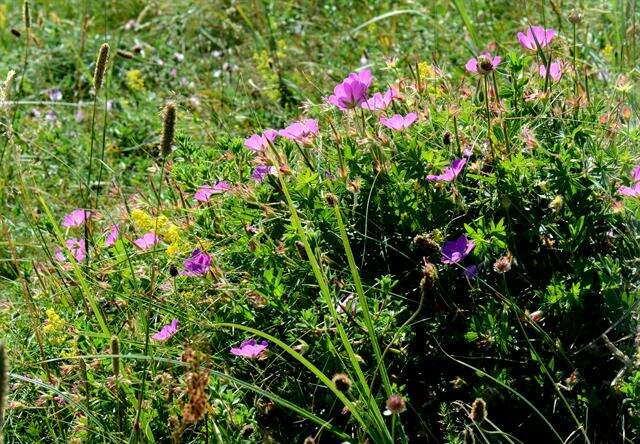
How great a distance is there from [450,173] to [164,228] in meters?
0.70

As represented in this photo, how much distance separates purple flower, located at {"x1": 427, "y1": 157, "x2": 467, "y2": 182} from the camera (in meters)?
1.90

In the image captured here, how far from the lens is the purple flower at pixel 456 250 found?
73.1 inches

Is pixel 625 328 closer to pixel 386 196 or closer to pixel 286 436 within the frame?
A: pixel 386 196

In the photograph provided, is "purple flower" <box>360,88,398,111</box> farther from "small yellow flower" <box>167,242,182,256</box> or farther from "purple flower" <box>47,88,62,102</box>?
"purple flower" <box>47,88,62,102</box>

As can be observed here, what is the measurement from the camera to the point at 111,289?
2.16 meters

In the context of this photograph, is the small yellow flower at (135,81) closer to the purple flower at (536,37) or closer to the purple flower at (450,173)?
the purple flower at (536,37)

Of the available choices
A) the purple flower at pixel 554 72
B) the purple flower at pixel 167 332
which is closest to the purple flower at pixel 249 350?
the purple flower at pixel 167 332

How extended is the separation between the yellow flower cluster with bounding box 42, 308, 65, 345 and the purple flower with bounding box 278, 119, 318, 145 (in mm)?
633

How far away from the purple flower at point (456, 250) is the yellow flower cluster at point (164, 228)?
0.58 m

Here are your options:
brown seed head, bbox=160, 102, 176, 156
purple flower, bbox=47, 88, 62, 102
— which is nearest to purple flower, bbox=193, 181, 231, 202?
brown seed head, bbox=160, 102, 176, 156

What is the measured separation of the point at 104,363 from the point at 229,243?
0.38 metres

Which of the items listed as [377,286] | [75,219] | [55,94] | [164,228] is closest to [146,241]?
[164,228]

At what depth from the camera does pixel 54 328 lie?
2090 mm

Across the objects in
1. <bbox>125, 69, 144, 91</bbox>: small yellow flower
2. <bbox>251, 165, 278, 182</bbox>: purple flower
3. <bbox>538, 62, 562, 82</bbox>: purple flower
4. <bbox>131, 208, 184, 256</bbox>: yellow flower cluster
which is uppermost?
<bbox>538, 62, 562, 82</bbox>: purple flower
